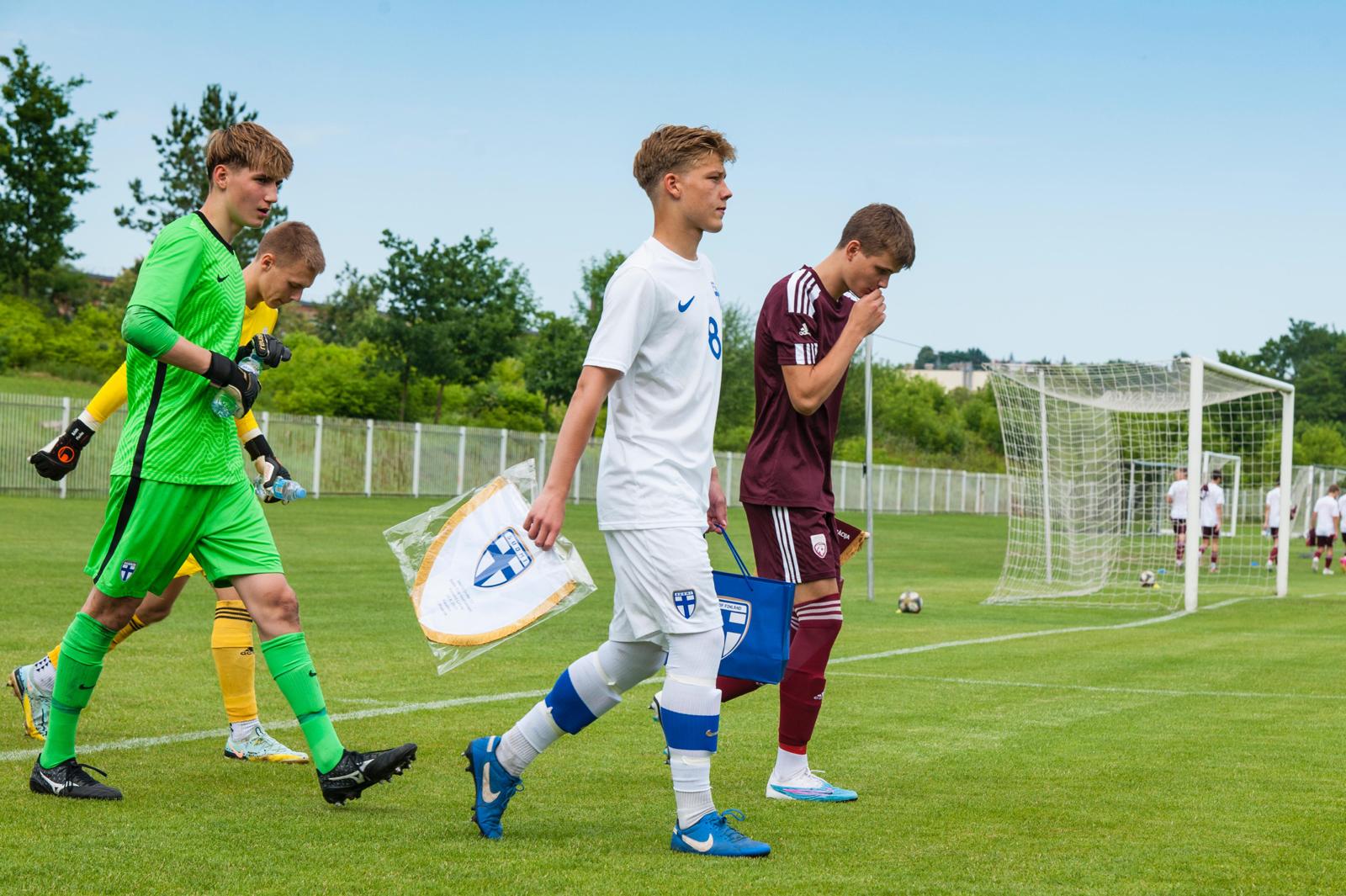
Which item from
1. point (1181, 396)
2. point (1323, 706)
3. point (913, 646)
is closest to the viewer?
point (1323, 706)

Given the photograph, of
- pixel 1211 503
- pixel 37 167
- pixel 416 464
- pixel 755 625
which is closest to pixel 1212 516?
pixel 1211 503

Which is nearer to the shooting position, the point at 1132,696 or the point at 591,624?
the point at 1132,696

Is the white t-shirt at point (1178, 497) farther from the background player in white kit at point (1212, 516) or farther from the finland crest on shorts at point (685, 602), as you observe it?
the finland crest on shorts at point (685, 602)

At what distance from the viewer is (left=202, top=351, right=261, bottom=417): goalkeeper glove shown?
4.47m

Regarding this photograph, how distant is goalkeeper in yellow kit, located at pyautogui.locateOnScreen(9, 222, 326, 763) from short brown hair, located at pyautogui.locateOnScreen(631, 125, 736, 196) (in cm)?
159

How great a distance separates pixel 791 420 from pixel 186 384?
2118mm

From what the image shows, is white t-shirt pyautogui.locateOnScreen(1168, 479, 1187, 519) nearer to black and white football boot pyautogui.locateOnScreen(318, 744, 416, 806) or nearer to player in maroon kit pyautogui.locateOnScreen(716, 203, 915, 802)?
player in maroon kit pyautogui.locateOnScreen(716, 203, 915, 802)

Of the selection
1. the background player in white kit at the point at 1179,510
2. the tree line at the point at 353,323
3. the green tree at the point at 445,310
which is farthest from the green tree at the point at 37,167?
the background player in white kit at the point at 1179,510

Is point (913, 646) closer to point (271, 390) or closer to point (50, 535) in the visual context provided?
point (50, 535)

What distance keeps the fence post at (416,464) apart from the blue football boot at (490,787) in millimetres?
33595

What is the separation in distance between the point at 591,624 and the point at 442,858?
8516 millimetres

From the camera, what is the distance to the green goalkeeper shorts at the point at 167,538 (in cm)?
463

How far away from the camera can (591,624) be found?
1241 centimetres

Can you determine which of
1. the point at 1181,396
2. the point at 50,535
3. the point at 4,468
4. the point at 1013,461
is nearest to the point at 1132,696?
the point at 1181,396
